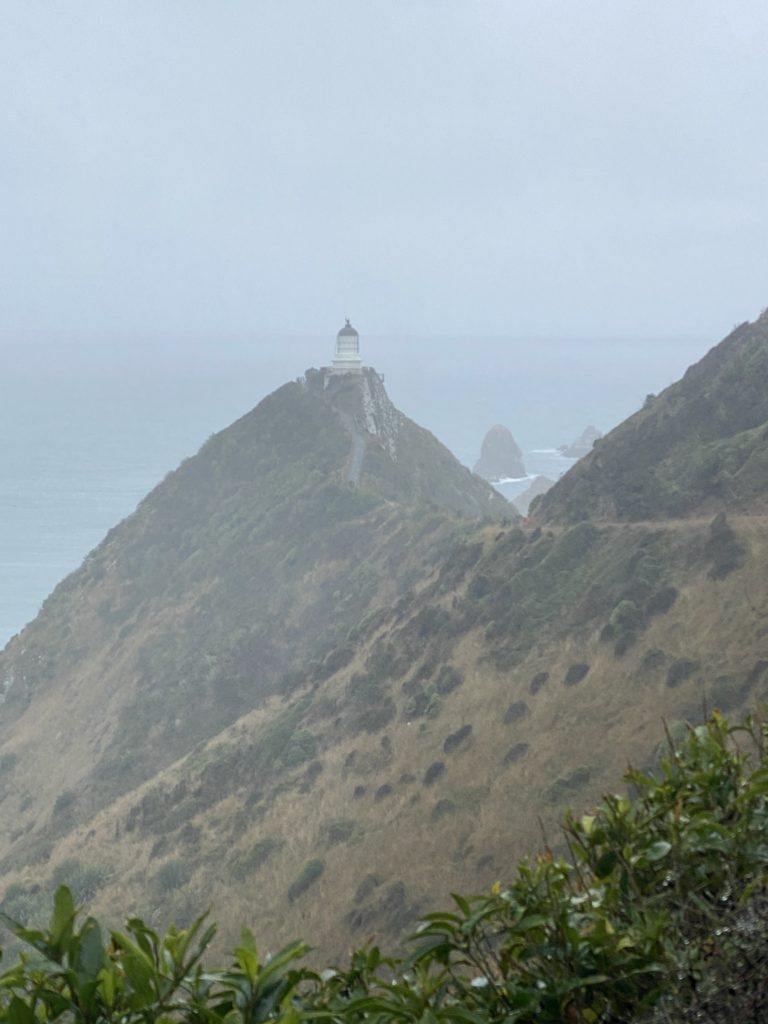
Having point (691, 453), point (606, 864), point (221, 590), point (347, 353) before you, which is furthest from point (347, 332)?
point (606, 864)

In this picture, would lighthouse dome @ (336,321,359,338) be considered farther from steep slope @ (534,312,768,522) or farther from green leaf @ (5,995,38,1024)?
green leaf @ (5,995,38,1024)

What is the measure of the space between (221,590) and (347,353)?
33.1m

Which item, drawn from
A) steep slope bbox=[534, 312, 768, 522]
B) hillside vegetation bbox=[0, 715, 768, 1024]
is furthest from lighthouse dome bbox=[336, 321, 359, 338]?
hillside vegetation bbox=[0, 715, 768, 1024]

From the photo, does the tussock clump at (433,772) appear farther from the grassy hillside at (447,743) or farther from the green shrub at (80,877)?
the green shrub at (80,877)

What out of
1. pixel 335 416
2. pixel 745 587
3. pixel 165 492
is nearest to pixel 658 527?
pixel 745 587

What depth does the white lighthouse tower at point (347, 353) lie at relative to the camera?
3905 inches

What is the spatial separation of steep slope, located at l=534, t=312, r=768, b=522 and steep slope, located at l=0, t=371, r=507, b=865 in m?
15.0

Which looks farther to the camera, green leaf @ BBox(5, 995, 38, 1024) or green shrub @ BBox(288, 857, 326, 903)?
green shrub @ BBox(288, 857, 326, 903)

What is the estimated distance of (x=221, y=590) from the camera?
75.6m

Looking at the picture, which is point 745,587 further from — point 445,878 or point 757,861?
point 757,861

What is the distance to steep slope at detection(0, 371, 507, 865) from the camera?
62000mm

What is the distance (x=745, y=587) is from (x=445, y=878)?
14.1m

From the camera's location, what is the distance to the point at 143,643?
241 ft

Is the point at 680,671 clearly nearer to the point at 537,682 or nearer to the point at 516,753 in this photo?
the point at 516,753
